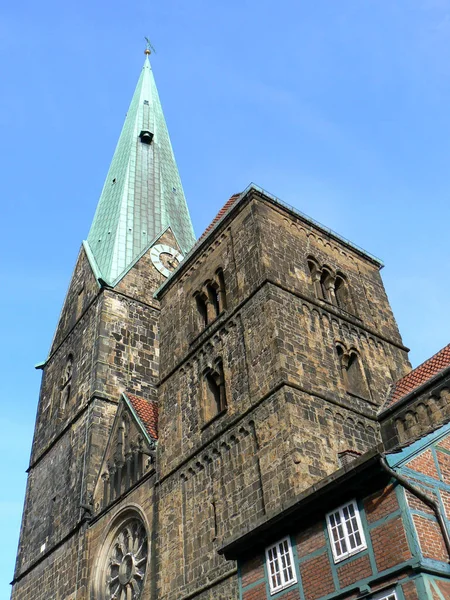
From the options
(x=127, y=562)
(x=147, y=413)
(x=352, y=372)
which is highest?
(x=147, y=413)

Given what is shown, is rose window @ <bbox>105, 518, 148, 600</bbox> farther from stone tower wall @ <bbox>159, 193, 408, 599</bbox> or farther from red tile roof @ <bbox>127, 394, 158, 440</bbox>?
red tile roof @ <bbox>127, 394, 158, 440</bbox>

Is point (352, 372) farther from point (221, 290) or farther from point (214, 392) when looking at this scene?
point (221, 290)

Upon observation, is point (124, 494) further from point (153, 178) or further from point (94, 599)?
point (153, 178)

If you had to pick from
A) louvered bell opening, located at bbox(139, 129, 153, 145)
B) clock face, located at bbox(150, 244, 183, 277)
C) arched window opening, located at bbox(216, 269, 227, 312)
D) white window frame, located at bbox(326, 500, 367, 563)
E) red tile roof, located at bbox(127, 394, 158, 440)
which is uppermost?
louvered bell opening, located at bbox(139, 129, 153, 145)

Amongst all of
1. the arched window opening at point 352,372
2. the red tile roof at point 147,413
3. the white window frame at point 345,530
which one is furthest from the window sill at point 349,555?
the red tile roof at point 147,413

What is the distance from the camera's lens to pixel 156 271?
31047mm

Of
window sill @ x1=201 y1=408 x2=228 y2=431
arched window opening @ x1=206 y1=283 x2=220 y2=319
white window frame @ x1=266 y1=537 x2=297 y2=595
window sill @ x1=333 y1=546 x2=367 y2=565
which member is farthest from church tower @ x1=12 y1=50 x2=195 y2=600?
window sill @ x1=333 y1=546 x2=367 y2=565

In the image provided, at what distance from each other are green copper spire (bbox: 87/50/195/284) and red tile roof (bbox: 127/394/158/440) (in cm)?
692

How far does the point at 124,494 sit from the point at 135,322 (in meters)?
8.49

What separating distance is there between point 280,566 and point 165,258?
68.4ft

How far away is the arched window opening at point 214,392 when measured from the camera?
1936 cm

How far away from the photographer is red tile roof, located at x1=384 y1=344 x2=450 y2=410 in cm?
1794

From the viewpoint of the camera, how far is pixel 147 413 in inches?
921

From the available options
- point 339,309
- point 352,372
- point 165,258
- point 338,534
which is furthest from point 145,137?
point 338,534
